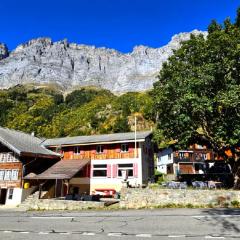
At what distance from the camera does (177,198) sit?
25094mm

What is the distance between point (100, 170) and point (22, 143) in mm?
11454

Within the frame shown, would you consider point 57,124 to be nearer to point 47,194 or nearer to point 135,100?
point 135,100

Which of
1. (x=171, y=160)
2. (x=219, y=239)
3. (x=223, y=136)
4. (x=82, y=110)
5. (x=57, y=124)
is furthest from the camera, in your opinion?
(x=82, y=110)

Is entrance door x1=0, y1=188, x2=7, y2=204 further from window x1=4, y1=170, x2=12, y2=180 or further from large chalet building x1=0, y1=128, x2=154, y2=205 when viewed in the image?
window x1=4, y1=170, x2=12, y2=180

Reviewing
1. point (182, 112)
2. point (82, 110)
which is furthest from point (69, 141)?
point (82, 110)

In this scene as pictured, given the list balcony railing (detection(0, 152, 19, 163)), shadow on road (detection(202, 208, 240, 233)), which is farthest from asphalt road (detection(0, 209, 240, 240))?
balcony railing (detection(0, 152, 19, 163))

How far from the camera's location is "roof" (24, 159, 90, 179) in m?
34.6

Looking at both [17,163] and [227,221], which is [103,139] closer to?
[17,163]

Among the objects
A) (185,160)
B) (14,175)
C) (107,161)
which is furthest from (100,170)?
(185,160)

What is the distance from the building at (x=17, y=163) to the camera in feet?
118

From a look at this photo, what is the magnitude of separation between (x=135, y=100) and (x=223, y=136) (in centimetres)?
6669

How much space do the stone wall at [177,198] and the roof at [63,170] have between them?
1007 centimetres

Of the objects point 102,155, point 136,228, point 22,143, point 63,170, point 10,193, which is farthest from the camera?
point 22,143

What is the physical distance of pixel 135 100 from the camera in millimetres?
93000
